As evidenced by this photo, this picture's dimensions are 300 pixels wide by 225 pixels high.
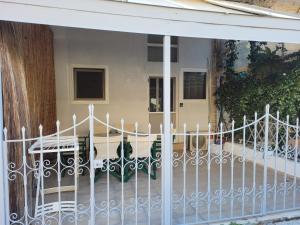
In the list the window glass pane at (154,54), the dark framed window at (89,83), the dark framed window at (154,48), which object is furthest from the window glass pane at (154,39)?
the dark framed window at (89,83)

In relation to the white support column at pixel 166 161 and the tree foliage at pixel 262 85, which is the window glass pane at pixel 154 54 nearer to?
the tree foliage at pixel 262 85

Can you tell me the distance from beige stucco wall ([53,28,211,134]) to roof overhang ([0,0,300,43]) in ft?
13.2

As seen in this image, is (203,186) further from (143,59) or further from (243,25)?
(143,59)

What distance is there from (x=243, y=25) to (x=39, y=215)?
354 cm

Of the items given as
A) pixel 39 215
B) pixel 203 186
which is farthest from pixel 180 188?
pixel 39 215

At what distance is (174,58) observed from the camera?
7668mm

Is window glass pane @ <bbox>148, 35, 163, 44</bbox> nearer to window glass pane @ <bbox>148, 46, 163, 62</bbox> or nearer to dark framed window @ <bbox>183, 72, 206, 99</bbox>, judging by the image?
window glass pane @ <bbox>148, 46, 163, 62</bbox>

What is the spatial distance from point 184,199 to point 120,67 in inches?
A: 182

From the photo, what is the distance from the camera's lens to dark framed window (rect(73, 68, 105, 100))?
696 centimetres

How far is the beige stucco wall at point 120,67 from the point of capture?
6.79 meters

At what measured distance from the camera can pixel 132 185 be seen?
191 inches

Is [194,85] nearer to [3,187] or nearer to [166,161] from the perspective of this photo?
[166,161]

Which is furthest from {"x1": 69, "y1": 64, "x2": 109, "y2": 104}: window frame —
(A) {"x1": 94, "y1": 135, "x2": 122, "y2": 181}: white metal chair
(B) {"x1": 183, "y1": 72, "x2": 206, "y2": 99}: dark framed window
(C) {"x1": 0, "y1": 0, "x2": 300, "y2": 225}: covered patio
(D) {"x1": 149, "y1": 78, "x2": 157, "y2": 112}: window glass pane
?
(A) {"x1": 94, "y1": 135, "x2": 122, "y2": 181}: white metal chair

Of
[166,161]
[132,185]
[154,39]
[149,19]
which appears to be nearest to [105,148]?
[132,185]
